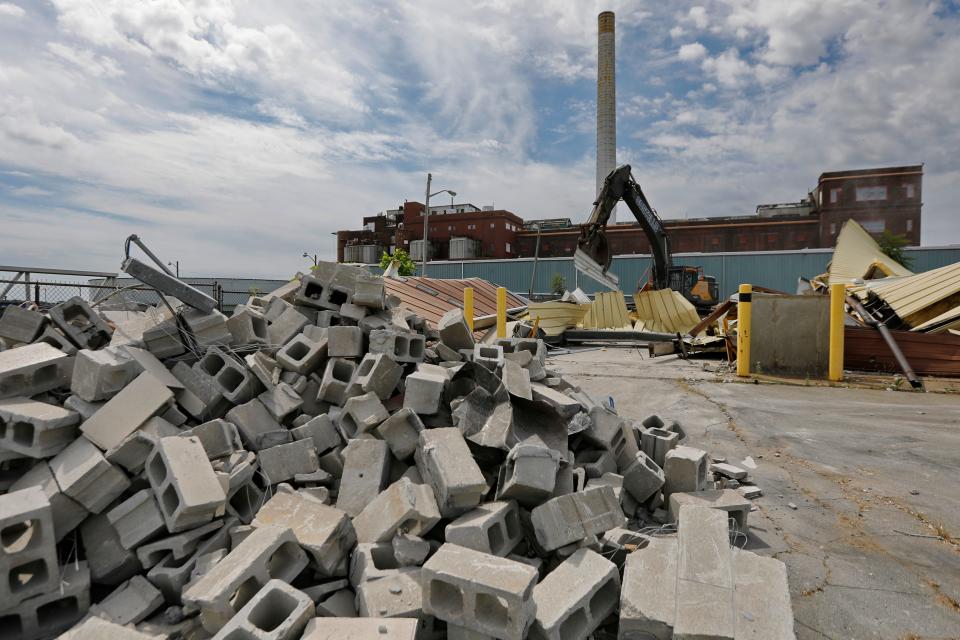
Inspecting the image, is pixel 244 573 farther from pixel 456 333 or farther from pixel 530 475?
pixel 456 333

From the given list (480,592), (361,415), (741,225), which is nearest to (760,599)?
(480,592)

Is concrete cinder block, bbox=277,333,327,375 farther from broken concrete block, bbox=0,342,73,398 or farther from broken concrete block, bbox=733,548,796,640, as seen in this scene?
broken concrete block, bbox=733,548,796,640

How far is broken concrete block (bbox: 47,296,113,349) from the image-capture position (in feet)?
15.7

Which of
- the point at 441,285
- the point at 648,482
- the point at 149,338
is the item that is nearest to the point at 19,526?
the point at 149,338

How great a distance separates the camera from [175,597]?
2977 mm

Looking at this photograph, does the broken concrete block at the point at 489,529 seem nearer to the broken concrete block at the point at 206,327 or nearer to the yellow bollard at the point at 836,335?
the broken concrete block at the point at 206,327

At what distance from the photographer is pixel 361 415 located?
407 centimetres

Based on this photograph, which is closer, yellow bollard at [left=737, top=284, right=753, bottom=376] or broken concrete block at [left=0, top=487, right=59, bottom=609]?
broken concrete block at [left=0, top=487, right=59, bottom=609]

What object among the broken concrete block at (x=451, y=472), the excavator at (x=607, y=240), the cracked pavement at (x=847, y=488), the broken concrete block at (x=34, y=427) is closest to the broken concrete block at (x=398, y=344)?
the broken concrete block at (x=451, y=472)

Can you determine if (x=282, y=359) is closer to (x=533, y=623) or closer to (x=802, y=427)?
(x=533, y=623)

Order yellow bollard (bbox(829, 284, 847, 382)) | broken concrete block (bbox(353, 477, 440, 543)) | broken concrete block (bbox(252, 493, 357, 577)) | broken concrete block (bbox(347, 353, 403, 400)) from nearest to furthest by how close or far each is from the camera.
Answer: broken concrete block (bbox(252, 493, 357, 577))
broken concrete block (bbox(353, 477, 440, 543))
broken concrete block (bbox(347, 353, 403, 400))
yellow bollard (bbox(829, 284, 847, 382))

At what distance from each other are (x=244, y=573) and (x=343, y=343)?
7.87 feet

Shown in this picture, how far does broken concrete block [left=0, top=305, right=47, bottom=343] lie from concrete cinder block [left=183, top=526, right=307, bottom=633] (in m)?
3.35

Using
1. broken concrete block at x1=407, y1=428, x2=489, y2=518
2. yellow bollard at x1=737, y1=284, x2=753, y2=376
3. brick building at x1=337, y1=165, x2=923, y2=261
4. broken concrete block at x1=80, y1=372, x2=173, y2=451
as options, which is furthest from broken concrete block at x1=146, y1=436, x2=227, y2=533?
brick building at x1=337, y1=165, x2=923, y2=261
